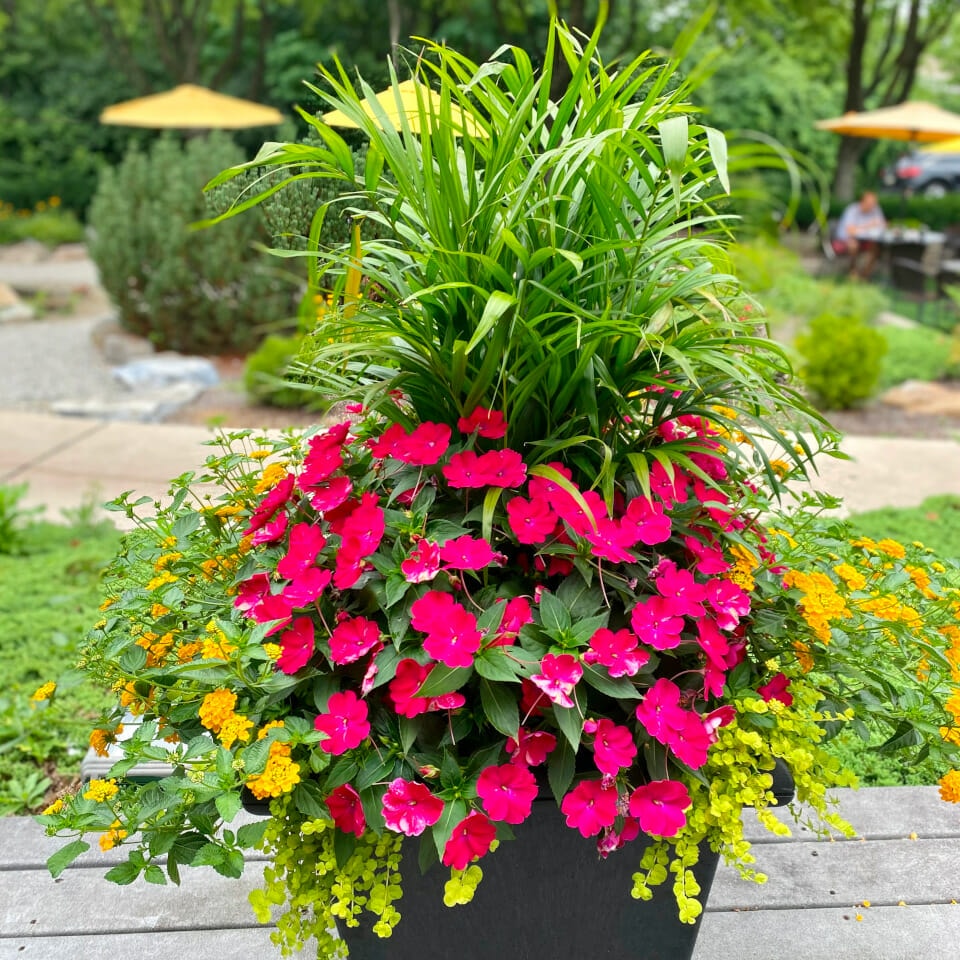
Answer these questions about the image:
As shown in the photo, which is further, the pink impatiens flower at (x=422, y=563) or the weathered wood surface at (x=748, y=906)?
the weathered wood surface at (x=748, y=906)

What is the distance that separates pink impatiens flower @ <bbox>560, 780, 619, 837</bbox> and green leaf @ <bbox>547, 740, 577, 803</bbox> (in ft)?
0.04

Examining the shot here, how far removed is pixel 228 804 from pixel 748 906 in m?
1.09

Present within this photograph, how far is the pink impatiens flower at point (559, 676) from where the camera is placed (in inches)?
51.9

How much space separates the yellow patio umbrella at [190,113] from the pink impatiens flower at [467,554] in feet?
32.6

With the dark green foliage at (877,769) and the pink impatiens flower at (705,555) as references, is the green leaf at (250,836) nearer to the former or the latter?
the pink impatiens flower at (705,555)

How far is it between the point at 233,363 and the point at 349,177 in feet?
23.4

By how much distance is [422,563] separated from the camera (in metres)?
1.43

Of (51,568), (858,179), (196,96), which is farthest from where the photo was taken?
(858,179)

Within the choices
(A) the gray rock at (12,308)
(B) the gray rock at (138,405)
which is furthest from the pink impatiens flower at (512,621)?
(A) the gray rock at (12,308)

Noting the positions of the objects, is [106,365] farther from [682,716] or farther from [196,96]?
[682,716]

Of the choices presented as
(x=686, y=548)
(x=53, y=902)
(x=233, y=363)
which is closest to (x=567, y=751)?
(x=686, y=548)

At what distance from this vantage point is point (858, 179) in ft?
71.3

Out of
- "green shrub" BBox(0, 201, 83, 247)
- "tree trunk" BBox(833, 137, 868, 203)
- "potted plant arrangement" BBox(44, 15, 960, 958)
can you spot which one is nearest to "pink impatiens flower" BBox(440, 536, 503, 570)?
"potted plant arrangement" BBox(44, 15, 960, 958)

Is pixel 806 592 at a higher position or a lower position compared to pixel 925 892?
higher
